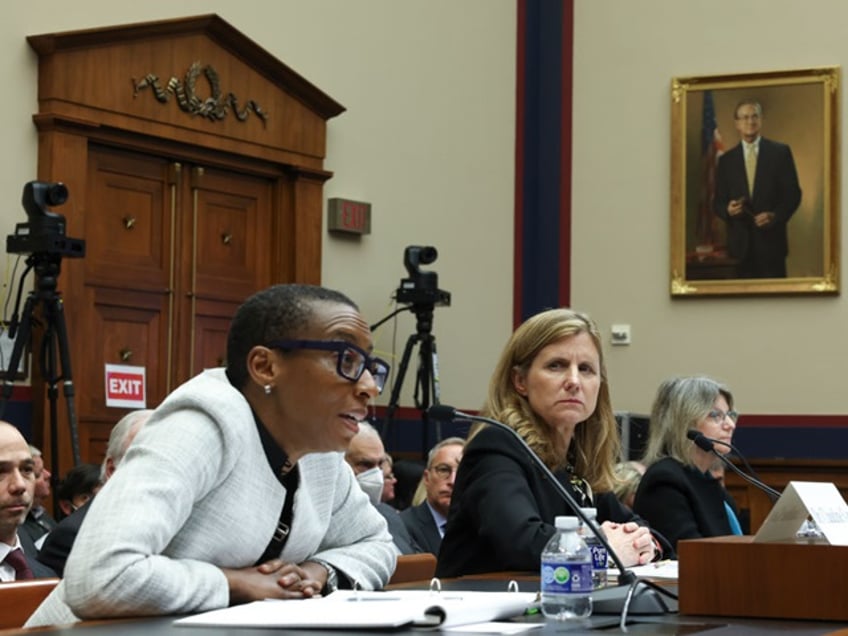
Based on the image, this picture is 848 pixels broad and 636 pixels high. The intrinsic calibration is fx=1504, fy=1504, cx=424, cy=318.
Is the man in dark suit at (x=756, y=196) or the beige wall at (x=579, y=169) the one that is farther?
the man in dark suit at (x=756, y=196)

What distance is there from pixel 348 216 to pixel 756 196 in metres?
2.61

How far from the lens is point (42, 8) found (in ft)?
22.1

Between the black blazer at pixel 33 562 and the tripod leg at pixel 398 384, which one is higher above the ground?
the tripod leg at pixel 398 384

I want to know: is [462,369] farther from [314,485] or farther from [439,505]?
[314,485]

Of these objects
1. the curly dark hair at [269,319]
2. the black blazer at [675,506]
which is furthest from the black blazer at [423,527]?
the curly dark hair at [269,319]

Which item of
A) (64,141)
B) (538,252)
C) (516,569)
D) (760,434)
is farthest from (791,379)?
(516,569)

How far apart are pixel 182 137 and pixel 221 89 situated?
390 mm

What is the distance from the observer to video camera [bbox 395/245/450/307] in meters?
8.02

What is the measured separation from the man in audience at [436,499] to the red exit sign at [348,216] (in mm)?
2560

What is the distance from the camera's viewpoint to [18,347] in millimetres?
6152

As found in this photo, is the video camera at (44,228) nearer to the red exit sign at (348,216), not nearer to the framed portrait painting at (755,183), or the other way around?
the red exit sign at (348,216)

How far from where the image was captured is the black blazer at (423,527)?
17.5 feet

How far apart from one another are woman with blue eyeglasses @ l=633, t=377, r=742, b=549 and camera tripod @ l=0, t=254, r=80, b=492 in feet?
8.17

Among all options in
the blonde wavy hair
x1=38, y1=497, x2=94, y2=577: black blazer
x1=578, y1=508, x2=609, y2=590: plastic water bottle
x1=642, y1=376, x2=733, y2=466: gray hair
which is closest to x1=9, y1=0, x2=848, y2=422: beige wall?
x1=642, y1=376, x2=733, y2=466: gray hair
